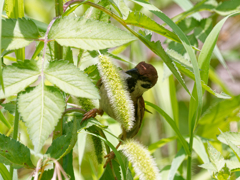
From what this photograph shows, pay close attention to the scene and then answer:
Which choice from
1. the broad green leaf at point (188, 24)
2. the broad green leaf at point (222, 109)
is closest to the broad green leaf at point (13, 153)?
the broad green leaf at point (188, 24)

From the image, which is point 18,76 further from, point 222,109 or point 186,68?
point 222,109

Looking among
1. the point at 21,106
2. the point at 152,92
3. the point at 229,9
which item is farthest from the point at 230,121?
the point at 21,106

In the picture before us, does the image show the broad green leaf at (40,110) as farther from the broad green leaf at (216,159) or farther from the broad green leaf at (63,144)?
the broad green leaf at (216,159)

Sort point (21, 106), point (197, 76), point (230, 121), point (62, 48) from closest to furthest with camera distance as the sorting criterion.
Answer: point (21, 106) < point (197, 76) < point (62, 48) < point (230, 121)

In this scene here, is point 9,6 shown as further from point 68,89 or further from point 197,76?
point 197,76

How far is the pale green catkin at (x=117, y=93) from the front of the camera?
655mm

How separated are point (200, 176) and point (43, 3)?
2061mm

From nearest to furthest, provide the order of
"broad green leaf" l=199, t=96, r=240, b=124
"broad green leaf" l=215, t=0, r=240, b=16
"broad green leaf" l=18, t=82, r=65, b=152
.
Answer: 1. "broad green leaf" l=18, t=82, r=65, b=152
2. "broad green leaf" l=215, t=0, r=240, b=16
3. "broad green leaf" l=199, t=96, r=240, b=124

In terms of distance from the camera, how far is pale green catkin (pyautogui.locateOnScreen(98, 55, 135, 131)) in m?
0.65

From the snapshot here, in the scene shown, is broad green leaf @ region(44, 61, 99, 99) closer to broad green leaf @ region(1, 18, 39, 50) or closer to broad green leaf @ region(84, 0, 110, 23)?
broad green leaf @ region(1, 18, 39, 50)

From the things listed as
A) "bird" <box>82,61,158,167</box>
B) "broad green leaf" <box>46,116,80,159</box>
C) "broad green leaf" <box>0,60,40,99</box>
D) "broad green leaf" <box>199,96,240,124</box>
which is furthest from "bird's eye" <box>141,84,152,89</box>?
"broad green leaf" <box>199,96,240,124</box>

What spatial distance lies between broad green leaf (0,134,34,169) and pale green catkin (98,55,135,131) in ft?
0.82

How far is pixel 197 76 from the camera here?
25.6 inches

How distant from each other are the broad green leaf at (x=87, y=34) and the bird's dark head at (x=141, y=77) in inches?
16.6
